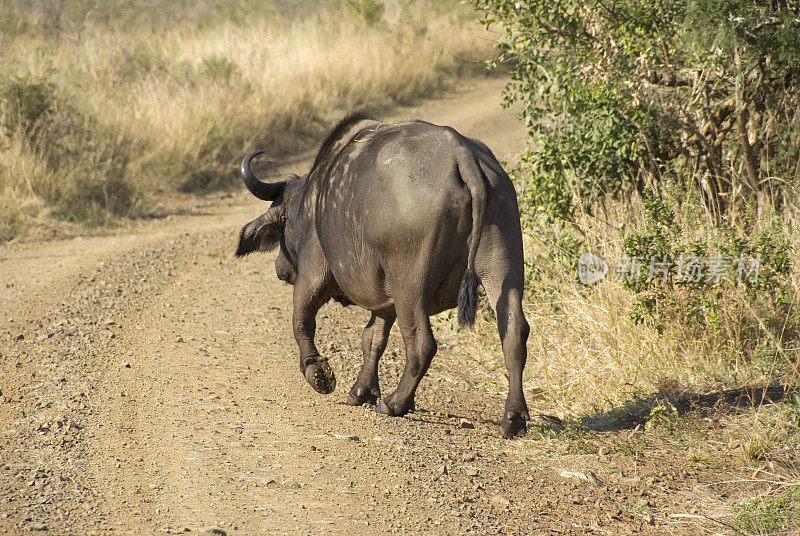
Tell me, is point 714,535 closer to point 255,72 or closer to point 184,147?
point 184,147

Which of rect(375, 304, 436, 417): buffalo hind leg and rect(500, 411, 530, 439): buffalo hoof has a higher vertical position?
rect(375, 304, 436, 417): buffalo hind leg

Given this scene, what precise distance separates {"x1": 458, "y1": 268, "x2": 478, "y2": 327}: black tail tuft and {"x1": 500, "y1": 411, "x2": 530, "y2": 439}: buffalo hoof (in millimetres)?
656

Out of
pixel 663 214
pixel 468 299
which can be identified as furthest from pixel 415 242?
pixel 663 214

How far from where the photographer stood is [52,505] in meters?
4.34

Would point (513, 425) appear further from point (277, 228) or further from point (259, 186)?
point (259, 186)

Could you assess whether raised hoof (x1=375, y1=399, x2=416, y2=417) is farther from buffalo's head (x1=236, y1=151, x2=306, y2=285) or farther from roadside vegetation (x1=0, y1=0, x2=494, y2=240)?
roadside vegetation (x1=0, y1=0, x2=494, y2=240)

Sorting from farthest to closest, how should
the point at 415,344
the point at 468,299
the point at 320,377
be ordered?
1. the point at 320,377
2. the point at 415,344
3. the point at 468,299

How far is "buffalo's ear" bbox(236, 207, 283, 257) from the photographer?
6.78 m

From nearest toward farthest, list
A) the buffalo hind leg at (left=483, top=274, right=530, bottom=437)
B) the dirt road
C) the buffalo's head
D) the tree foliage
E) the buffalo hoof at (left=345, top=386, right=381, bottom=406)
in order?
the dirt road < the buffalo hind leg at (left=483, top=274, right=530, bottom=437) < the buffalo hoof at (left=345, top=386, right=381, bottom=406) < the buffalo's head < the tree foliage

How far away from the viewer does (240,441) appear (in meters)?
5.23

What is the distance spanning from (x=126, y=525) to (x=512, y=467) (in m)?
2.02

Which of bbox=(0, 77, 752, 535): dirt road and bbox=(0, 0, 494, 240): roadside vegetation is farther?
bbox=(0, 0, 494, 240): roadside vegetation

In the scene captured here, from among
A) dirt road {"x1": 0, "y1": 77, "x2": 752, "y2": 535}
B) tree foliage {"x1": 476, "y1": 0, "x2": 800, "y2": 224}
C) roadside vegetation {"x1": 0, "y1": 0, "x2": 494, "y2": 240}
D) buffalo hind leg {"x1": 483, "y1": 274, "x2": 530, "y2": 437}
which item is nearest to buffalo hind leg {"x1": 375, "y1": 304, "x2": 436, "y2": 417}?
dirt road {"x1": 0, "y1": 77, "x2": 752, "y2": 535}

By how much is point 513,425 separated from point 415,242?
1.21 meters
